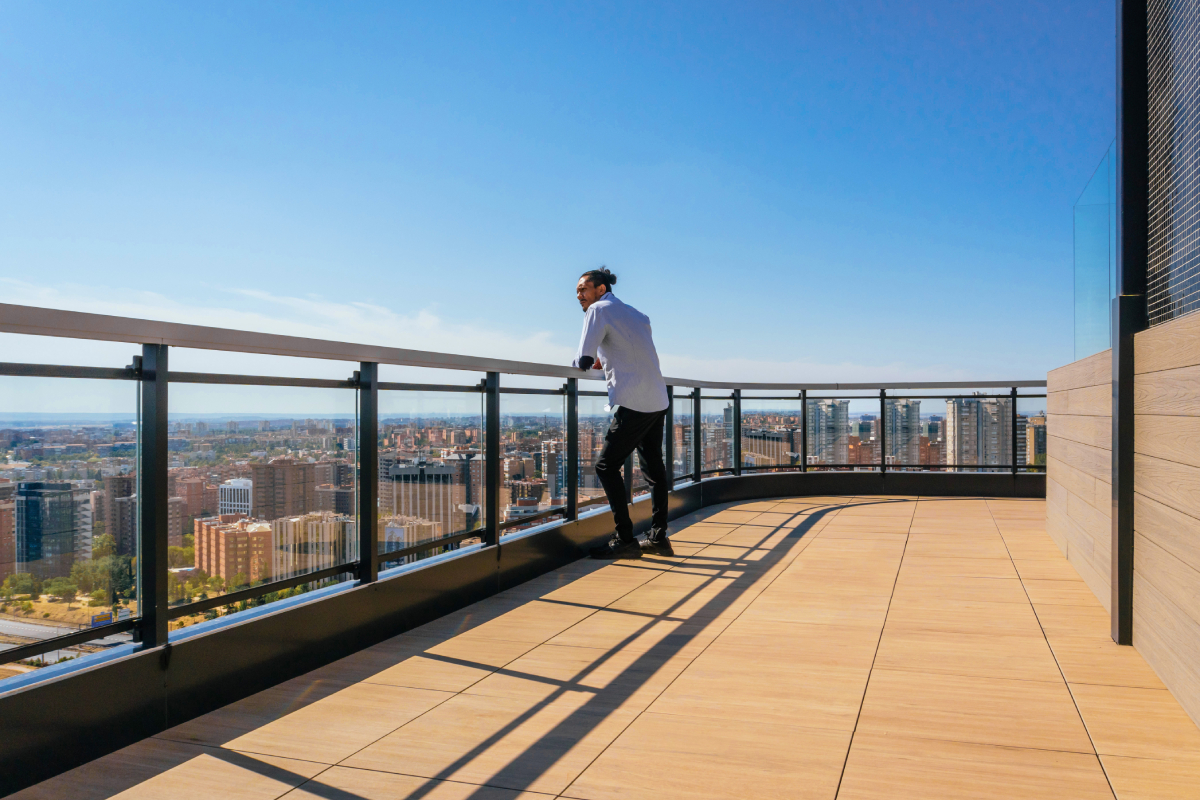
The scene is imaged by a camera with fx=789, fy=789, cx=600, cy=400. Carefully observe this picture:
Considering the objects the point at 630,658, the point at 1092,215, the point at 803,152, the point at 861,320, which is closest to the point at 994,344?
the point at 861,320

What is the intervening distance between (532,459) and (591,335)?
30.0 inches

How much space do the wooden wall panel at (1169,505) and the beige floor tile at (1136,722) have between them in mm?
55

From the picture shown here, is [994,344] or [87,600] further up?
[994,344]

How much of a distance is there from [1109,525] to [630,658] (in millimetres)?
2216

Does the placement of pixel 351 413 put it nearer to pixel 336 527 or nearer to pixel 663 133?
pixel 336 527

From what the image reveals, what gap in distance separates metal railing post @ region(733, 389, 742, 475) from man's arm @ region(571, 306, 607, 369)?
12.2ft

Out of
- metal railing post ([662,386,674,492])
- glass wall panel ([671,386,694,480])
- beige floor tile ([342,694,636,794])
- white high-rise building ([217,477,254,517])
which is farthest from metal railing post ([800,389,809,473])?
white high-rise building ([217,477,254,517])

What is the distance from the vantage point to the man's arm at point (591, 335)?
4352 mm

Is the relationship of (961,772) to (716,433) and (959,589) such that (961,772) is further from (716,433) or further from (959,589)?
(716,433)

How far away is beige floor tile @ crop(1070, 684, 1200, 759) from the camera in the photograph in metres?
1.96

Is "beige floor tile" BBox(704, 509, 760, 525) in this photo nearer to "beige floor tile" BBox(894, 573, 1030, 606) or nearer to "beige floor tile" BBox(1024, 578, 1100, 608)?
"beige floor tile" BBox(894, 573, 1030, 606)

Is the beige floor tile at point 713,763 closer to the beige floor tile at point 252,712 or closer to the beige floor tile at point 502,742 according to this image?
the beige floor tile at point 502,742

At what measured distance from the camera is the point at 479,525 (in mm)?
3738

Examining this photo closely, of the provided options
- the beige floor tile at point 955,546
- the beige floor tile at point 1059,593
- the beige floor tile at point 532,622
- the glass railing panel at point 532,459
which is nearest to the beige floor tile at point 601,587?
the beige floor tile at point 532,622
